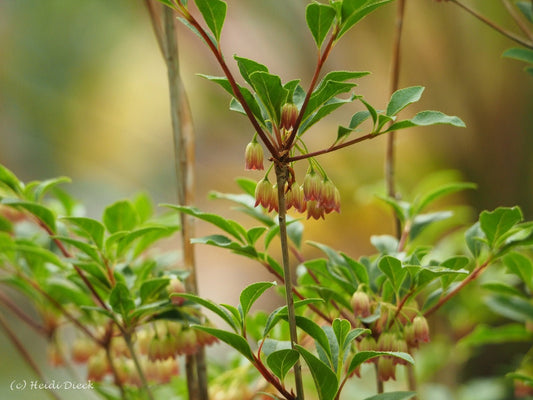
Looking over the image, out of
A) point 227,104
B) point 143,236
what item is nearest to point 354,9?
point 143,236

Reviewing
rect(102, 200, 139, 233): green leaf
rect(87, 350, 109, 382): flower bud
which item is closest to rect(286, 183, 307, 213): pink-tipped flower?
rect(102, 200, 139, 233): green leaf

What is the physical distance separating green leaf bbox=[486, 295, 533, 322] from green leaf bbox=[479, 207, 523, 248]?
0.18m

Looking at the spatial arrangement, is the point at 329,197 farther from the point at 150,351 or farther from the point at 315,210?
the point at 150,351

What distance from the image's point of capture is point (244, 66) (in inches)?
15.2

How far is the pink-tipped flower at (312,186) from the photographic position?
1.39 feet

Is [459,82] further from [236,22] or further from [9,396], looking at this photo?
[9,396]

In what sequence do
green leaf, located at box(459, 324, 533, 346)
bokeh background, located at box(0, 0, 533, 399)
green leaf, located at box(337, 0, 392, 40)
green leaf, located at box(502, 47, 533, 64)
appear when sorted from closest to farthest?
→ green leaf, located at box(337, 0, 392, 40) → green leaf, located at box(502, 47, 533, 64) → green leaf, located at box(459, 324, 533, 346) → bokeh background, located at box(0, 0, 533, 399)

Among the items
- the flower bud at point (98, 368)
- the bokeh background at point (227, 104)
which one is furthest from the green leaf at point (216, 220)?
the bokeh background at point (227, 104)

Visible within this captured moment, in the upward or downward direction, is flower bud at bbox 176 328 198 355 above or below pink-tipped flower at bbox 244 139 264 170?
below

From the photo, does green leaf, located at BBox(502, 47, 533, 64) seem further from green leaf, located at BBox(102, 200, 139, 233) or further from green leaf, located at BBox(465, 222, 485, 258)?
green leaf, located at BBox(102, 200, 139, 233)

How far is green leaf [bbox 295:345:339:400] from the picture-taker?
1.25 ft

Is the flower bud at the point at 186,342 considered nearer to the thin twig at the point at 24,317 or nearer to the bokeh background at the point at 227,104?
the thin twig at the point at 24,317

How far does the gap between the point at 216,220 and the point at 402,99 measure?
17 cm

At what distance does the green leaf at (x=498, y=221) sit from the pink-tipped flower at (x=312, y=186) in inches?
5.5
